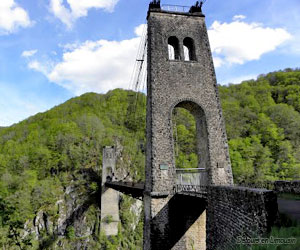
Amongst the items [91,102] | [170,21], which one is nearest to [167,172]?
[170,21]

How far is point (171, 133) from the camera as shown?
9094 millimetres

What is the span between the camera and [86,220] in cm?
2202

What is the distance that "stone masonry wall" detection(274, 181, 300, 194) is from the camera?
20.0 ft

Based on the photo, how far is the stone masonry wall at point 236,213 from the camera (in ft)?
12.1

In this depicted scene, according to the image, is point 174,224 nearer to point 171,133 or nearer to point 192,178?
point 192,178

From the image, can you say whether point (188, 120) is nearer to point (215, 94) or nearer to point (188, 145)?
point (188, 145)

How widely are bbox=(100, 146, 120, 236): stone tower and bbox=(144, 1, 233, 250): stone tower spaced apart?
14939mm

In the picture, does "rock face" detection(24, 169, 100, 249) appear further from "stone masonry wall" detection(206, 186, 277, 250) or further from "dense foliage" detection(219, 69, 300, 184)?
"stone masonry wall" detection(206, 186, 277, 250)

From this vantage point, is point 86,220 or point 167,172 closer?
point 167,172

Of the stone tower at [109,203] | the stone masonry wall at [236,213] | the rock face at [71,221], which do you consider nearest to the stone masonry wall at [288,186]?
the stone masonry wall at [236,213]

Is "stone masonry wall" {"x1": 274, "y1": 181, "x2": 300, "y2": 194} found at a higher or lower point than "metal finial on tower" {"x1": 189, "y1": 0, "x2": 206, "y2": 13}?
lower

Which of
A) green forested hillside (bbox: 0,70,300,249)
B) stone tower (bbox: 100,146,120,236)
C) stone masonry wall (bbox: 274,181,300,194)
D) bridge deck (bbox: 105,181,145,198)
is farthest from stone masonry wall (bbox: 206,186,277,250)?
stone tower (bbox: 100,146,120,236)

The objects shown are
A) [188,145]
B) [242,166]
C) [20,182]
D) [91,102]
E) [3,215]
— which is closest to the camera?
[3,215]

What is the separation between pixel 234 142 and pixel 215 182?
2717 cm
